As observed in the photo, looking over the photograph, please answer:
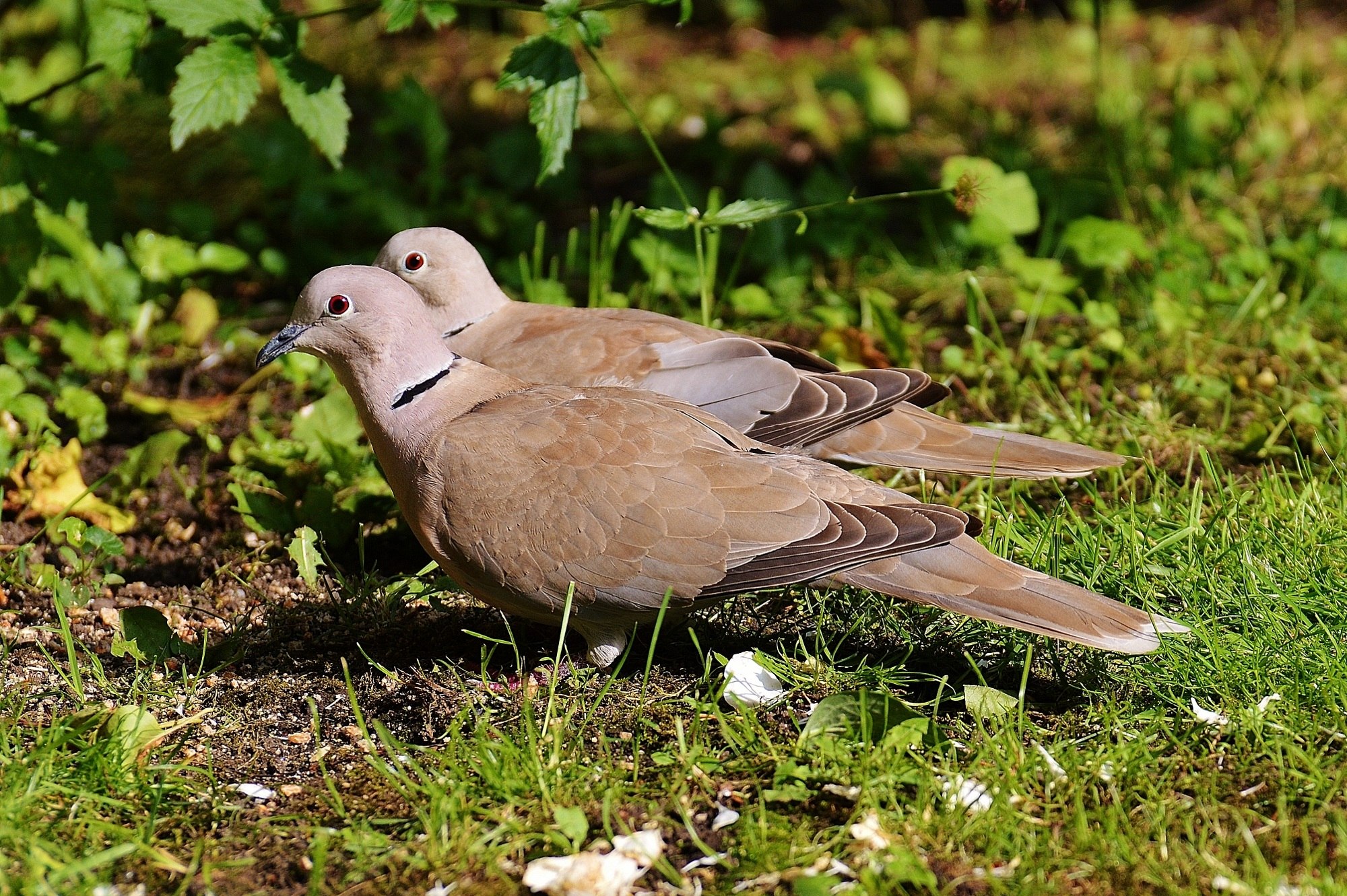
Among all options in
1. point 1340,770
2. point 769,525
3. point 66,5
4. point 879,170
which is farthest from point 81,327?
point 1340,770

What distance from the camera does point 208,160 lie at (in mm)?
5777

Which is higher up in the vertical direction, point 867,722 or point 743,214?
point 743,214

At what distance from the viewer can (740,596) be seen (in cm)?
356

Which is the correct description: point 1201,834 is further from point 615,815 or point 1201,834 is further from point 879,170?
point 879,170

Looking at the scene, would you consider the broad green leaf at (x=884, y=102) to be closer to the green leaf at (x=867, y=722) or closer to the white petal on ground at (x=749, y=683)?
the white petal on ground at (x=749, y=683)

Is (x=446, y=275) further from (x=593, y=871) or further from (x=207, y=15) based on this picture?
(x=593, y=871)

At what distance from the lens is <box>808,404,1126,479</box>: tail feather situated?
11.9 ft

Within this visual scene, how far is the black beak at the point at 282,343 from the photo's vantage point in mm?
3350

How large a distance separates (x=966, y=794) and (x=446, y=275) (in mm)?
2452

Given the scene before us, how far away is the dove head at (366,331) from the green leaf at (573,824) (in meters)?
1.21

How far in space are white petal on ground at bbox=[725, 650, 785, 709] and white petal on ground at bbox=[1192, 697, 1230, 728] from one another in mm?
900

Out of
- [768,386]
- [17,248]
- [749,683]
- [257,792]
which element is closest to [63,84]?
[17,248]

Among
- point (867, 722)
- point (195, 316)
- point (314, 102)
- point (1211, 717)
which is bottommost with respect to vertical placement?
point (1211, 717)

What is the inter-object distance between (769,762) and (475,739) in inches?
24.6
